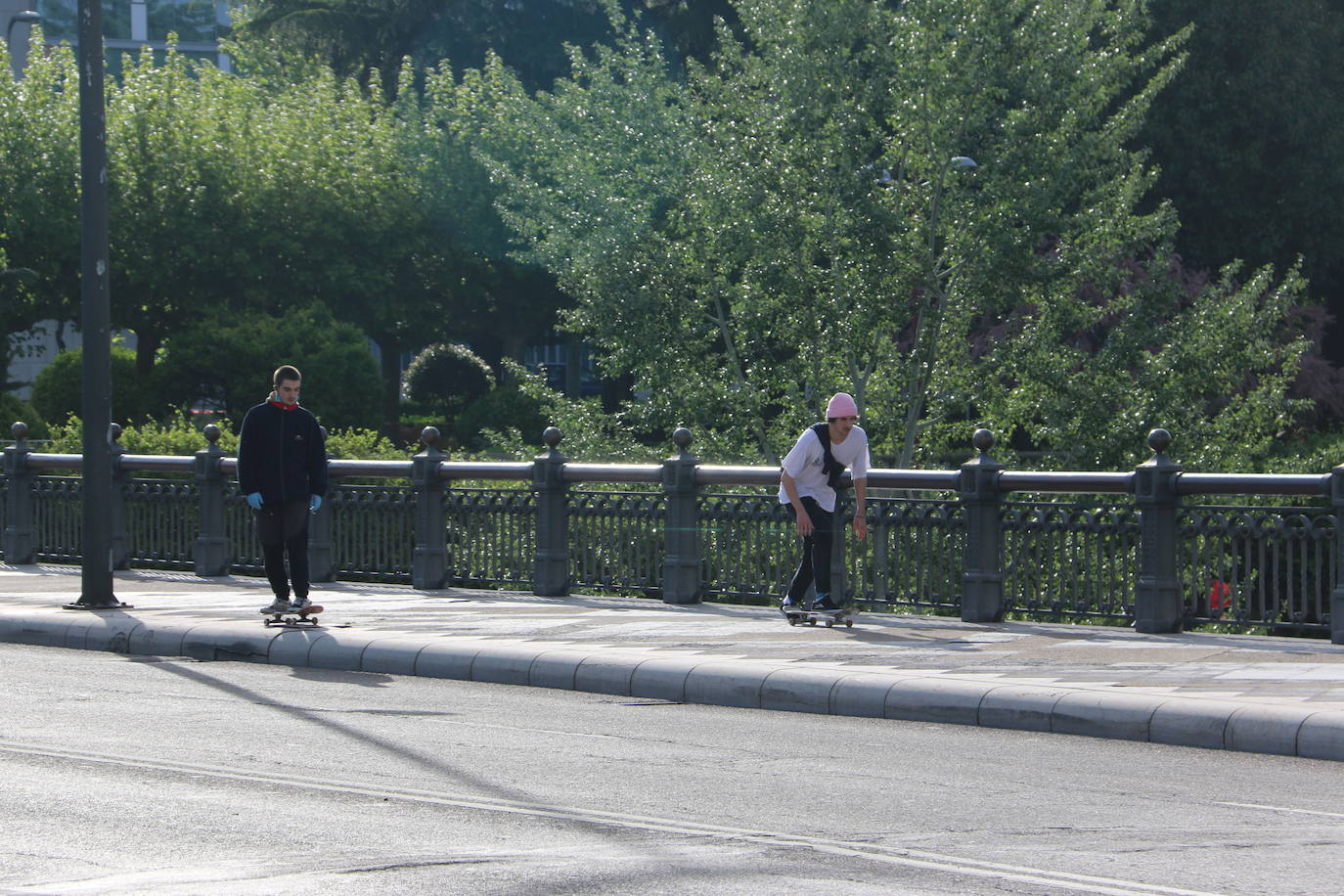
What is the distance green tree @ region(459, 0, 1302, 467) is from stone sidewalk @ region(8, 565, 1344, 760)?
8972mm

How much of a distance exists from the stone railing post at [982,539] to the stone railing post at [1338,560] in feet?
7.98

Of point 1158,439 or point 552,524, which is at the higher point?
point 1158,439

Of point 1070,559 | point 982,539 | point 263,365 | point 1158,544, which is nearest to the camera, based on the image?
point 1158,544

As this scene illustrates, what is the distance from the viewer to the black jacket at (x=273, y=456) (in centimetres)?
1340

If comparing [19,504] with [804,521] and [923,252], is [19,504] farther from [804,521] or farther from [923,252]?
[923,252]

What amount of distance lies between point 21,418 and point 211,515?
1480 centimetres

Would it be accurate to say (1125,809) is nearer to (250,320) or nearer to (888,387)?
(888,387)

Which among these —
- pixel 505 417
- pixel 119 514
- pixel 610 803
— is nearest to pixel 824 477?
pixel 610 803

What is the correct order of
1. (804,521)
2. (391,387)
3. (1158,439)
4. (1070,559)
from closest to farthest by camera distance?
(1158,439) → (804,521) → (1070,559) → (391,387)

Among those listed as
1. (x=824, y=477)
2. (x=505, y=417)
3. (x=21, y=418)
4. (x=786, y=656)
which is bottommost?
(x=786, y=656)

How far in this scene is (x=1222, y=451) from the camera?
22312mm

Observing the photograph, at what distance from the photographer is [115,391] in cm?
3509

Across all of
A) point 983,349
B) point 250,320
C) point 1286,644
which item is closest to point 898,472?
point 1286,644

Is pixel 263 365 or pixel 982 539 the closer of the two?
pixel 982 539
